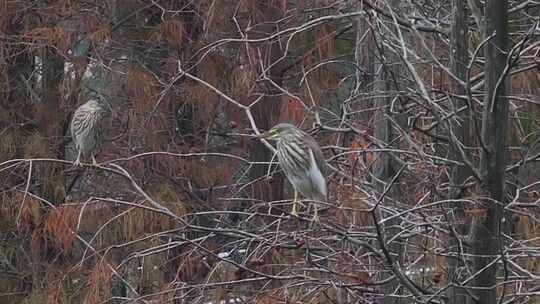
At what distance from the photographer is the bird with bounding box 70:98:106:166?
5613 millimetres

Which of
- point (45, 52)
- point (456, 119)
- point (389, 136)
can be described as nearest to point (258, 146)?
point (45, 52)

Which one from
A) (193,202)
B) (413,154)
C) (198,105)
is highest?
(413,154)

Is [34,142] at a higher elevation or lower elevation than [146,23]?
lower

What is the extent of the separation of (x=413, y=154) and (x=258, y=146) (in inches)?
115

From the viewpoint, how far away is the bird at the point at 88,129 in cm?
561

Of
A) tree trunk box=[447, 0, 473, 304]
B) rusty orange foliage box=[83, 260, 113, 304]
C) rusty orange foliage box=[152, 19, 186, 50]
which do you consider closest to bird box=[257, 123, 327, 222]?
tree trunk box=[447, 0, 473, 304]

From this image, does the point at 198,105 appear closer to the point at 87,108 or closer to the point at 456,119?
the point at 87,108

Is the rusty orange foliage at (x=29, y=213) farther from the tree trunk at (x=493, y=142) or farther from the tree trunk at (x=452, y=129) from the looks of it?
the tree trunk at (x=493, y=142)

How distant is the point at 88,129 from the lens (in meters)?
5.58

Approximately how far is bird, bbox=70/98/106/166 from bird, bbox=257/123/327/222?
89.5 inches

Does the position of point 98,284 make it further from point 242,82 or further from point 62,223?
point 242,82

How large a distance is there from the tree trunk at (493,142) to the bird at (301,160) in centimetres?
84

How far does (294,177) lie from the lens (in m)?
3.50

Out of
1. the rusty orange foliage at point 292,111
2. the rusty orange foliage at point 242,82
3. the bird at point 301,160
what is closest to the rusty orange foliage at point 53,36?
the rusty orange foliage at point 242,82
